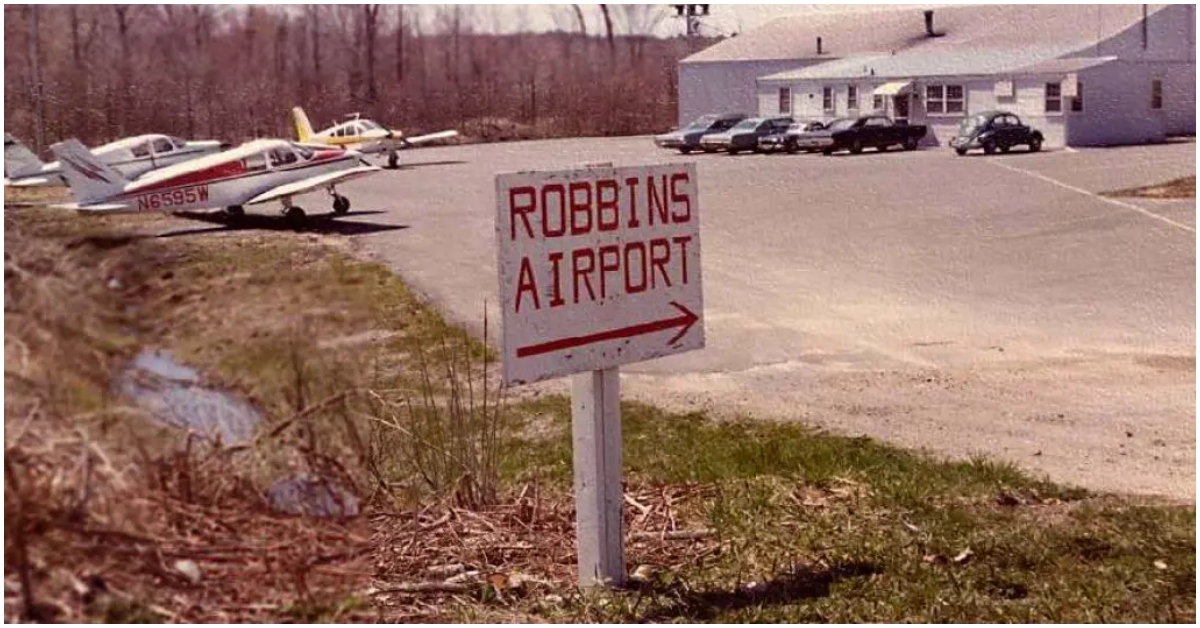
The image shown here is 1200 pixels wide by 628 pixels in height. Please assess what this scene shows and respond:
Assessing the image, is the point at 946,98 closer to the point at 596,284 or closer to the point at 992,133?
the point at 992,133

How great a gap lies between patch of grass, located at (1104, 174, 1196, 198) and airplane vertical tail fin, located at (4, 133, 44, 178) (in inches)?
353

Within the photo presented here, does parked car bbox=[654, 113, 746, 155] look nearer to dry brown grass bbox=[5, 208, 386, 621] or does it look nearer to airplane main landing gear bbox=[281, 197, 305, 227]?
airplane main landing gear bbox=[281, 197, 305, 227]

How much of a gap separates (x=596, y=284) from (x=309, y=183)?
2.78ft

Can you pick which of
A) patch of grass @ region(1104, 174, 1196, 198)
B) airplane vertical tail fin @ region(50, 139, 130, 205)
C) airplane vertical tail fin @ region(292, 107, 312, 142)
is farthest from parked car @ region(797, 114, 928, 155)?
airplane vertical tail fin @ region(50, 139, 130, 205)

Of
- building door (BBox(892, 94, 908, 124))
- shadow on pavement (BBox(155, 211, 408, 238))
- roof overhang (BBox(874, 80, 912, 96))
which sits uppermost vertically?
roof overhang (BBox(874, 80, 912, 96))

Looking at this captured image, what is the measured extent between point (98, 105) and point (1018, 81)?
473cm

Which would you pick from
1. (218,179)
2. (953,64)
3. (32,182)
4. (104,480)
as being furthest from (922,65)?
(104,480)

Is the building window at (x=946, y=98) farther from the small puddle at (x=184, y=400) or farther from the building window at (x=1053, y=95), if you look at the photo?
the small puddle at (x=184, y=400)

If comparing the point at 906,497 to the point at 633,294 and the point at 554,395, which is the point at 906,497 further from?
the point at 554,395

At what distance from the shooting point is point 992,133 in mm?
7965

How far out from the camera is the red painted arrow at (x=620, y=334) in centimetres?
419

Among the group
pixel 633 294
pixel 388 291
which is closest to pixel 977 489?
pixel 633 294

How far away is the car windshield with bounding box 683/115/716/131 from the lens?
5703 mm

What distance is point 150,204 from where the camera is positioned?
123 inches
